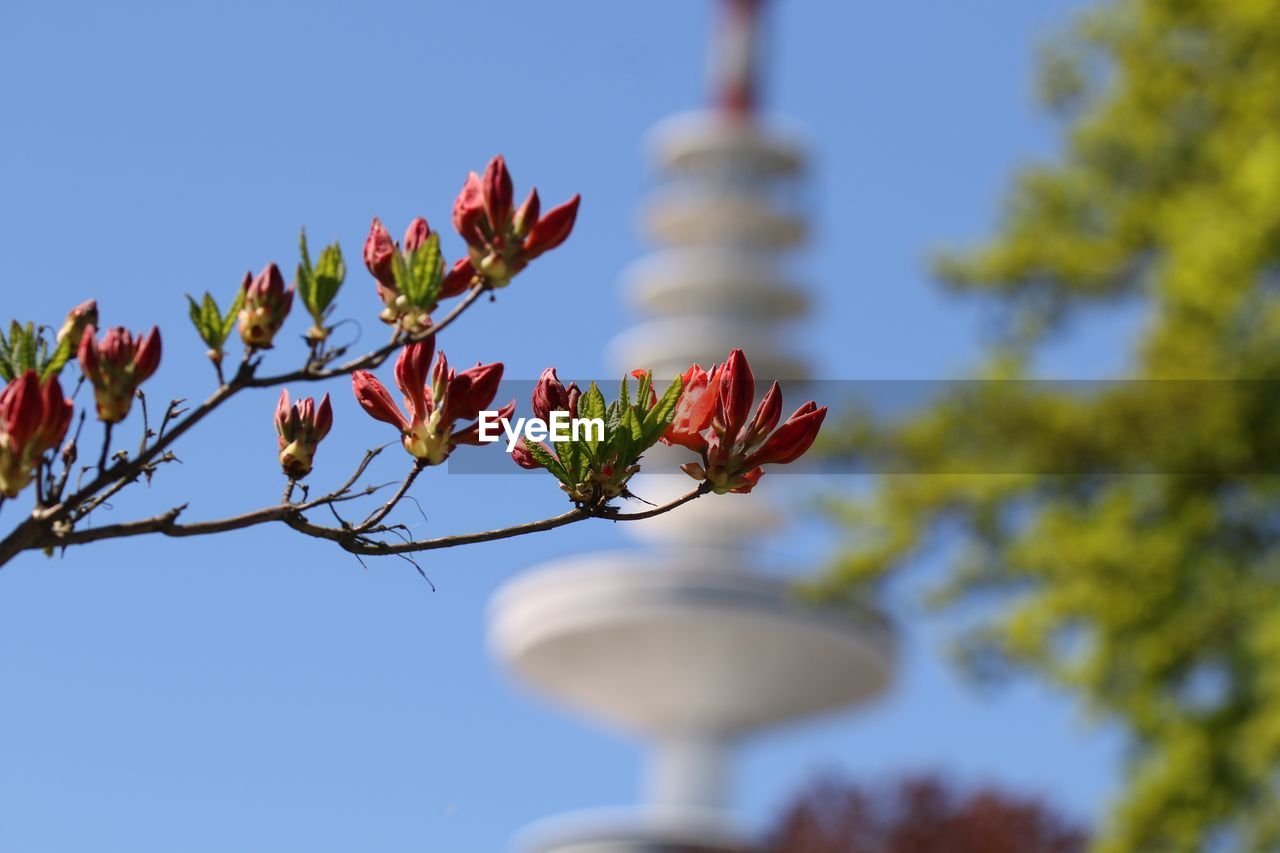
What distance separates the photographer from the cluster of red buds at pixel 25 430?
1.47 meters

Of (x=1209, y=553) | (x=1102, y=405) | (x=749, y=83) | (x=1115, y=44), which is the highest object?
(x=749, y=83)

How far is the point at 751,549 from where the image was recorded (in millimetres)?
41438

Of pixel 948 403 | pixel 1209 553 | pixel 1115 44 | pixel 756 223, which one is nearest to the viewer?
pixel 1209 553

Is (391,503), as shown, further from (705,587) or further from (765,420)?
(705,587)

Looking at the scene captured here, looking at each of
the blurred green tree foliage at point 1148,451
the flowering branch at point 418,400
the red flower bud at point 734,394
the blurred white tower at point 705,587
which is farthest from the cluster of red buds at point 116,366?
the blurred white tower at point 705,587

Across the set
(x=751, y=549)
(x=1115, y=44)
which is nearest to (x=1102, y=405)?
(x=1115, y=44)

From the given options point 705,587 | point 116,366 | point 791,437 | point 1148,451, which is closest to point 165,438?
point 116,366

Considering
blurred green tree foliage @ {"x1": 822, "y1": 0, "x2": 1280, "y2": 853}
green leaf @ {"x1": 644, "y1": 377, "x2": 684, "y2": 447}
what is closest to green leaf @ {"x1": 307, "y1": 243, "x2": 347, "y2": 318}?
green leaf @ {"x1": 644, "y1": 377, "x2": 684, "y2": 447}

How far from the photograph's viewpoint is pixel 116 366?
5.24 feet

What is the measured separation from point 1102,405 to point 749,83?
33757mm

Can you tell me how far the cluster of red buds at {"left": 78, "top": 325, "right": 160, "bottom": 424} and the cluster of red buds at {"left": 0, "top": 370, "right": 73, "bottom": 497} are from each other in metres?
0.10

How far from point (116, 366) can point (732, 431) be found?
1.72 feet

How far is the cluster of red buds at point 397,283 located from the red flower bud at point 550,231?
7cm

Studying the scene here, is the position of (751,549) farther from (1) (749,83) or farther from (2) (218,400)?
(2) (218,400)
